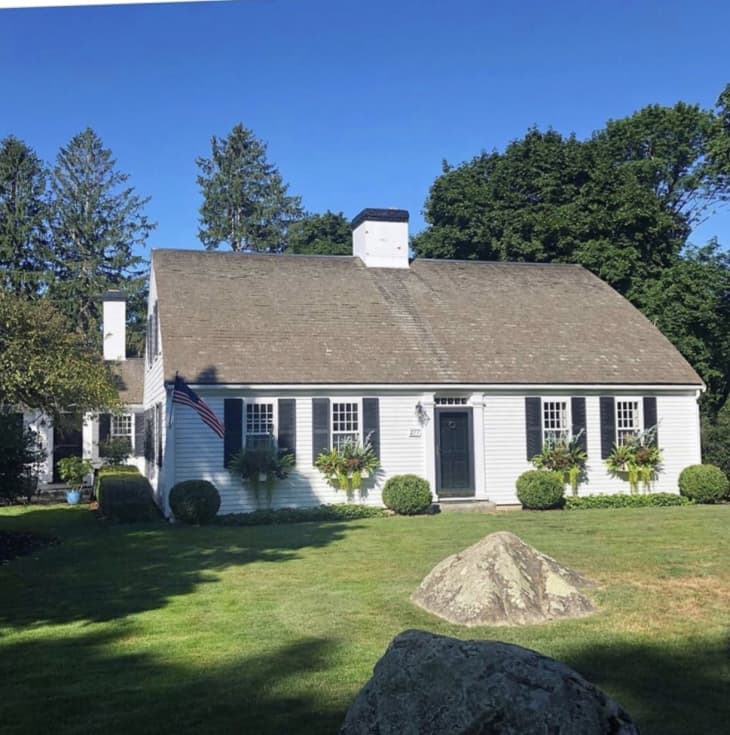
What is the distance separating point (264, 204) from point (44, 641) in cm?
4585

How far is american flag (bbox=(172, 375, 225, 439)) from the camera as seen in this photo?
52.5 ft

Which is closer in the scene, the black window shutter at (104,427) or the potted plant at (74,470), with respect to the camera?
the potted plant at (74,470)

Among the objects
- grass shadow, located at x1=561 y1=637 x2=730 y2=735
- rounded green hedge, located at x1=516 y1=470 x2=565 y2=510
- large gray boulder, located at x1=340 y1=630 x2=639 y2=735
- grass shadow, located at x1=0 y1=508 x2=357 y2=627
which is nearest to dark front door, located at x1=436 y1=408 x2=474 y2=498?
rounded green hedge, located at x1=516 y1=470 x2=565 y2=510

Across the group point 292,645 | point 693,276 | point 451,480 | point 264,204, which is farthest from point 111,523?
point 264,204

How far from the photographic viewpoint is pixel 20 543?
12781mm

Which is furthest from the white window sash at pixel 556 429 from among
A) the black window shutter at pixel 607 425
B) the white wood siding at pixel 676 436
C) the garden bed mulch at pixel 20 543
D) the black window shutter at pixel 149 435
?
the garden bed mulch at pixel 20 543

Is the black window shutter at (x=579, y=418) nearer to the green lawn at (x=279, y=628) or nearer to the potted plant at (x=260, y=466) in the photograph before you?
the green lawn at (x=279, y=628)

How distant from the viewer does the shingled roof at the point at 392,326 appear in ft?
59.1

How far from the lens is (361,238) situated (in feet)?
75.0

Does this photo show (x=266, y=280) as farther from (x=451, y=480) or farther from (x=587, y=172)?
(x=587, y=172)

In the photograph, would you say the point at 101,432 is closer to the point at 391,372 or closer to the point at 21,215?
the point at 391,372

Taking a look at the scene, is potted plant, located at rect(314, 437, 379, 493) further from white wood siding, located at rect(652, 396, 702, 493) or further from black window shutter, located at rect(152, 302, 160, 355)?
A: white wood siding, located at rect(652, 396, 702, 493)

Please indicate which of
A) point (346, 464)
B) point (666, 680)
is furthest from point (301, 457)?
point (666, 680)

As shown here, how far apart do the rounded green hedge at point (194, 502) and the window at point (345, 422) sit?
3174 millimetres
